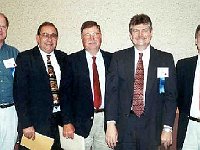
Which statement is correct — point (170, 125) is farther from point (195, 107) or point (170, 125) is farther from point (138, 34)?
point (138, 34)

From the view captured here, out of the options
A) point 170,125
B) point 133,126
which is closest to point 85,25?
point 133,126

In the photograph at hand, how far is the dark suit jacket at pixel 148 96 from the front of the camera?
2.26m

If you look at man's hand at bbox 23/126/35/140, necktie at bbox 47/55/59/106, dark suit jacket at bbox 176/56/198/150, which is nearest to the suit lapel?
dark suit jacket at bbox 176/56/198/150

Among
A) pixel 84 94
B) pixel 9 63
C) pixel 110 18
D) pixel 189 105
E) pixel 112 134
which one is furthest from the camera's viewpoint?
pixel 110 18

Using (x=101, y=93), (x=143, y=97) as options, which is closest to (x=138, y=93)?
(x=143, y=97)

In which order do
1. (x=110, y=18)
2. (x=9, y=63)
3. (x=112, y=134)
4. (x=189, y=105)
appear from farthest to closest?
(x=110, y=18) < (x=9, y=63) < (x=189, y=105) < (x=112, y=134)

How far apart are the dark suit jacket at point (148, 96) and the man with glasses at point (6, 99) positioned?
1009 mm

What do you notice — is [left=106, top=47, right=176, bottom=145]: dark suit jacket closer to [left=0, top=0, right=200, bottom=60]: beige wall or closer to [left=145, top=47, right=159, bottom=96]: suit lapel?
[left=145, top=47, right=159, bottom=96]: suit lapel

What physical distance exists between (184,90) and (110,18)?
1.29m

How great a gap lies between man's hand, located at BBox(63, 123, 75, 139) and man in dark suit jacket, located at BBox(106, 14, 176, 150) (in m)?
0.38

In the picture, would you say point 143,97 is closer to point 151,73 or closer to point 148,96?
point 148,96

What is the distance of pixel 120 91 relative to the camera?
7.59 ft

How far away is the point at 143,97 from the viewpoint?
89.6 inches

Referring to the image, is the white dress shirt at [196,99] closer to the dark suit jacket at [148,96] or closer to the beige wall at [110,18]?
the dark suit jacket at [148,96]
